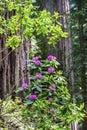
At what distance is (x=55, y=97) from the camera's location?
10.0 ft

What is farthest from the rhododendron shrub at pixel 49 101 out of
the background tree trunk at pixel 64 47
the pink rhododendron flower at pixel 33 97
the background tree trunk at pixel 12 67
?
→ the background tree trunk at pixel 64 47

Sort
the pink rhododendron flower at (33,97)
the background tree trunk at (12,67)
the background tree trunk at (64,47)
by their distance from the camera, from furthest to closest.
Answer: the background tree trunk at (64,47)
the background tree trunk at (12,67)
the pink rhododendron flower at (33,97)

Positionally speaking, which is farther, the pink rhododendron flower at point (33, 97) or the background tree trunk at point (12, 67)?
the background tree trunk at point (12, 67)

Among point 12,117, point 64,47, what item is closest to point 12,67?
point 12,117

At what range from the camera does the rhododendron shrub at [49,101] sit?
3.02 meters

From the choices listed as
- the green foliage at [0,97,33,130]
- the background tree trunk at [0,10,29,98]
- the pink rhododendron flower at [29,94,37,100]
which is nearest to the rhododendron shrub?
the pink rhododendron flower at [29,94,37,100]

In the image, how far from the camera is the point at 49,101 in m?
3.02

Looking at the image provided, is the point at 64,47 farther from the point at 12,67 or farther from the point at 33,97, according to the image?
the point at 33,97

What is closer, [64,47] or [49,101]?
[49,101]

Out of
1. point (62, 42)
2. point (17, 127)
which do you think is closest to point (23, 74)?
point (17, 127)

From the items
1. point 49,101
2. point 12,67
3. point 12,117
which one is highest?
point 12,67

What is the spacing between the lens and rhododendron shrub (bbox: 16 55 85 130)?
3.02 m

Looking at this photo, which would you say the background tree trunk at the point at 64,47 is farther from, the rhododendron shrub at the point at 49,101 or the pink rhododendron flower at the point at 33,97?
the pink rhododendron flower at the point at 33,97

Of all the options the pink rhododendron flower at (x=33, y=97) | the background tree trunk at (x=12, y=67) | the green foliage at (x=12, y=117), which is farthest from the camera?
the background tree trunk at (x=12, y=67)
